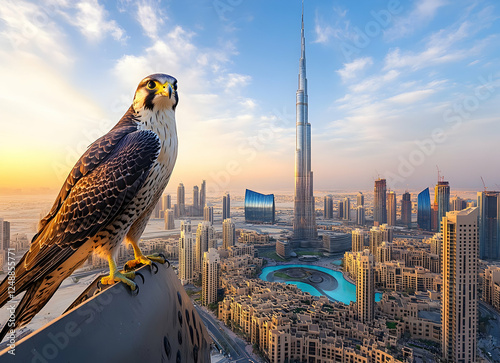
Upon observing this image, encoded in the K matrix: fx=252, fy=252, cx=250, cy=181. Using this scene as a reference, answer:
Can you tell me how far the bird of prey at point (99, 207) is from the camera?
70 centimetres

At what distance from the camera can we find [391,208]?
16.3 metres

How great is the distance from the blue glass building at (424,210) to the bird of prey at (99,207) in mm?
18790

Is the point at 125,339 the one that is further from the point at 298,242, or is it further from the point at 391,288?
the point at 298,242

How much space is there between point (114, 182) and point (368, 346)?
18.3 ft

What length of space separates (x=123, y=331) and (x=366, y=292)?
7325mm

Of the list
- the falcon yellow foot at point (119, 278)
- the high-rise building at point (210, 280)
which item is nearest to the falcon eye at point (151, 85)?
the falcon yellow foot at point (119, 278)

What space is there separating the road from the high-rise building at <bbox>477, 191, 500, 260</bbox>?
11134mm

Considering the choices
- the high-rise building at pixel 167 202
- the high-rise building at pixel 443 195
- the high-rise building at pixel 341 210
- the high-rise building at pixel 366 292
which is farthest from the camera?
the high-rise building at pixel 341 210

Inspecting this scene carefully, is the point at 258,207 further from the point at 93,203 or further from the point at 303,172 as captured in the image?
the point at 93,203

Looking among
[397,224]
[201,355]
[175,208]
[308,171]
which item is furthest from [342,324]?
[397,224]

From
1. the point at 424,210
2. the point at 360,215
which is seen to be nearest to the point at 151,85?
the point at 424,210

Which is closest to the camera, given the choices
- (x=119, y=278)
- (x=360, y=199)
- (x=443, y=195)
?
(x=119, y=278)

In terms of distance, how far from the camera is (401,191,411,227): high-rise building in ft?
54.5

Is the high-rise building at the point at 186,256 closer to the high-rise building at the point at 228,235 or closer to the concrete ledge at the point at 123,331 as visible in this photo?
the high-rise building at the point at 228,235
